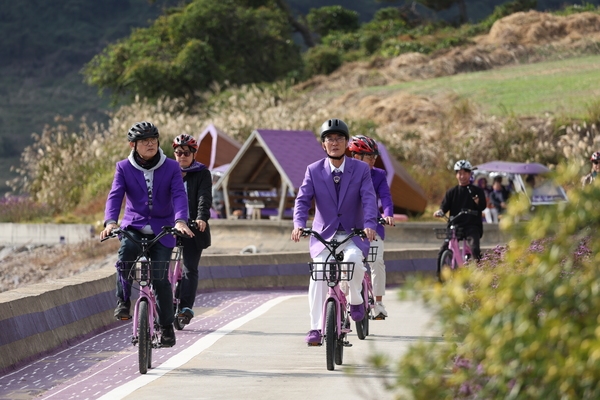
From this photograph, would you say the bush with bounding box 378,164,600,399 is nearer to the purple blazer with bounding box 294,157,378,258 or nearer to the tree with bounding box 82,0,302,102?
the purple blazer with bounding box 294,157,378,258

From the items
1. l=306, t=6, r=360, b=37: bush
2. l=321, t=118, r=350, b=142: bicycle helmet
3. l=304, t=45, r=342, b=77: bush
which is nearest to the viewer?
l=321, t=118, r=350, b=142: bicycle helmet

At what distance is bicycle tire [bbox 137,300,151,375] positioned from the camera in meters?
9.97

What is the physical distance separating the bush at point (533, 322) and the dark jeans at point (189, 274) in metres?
8.73

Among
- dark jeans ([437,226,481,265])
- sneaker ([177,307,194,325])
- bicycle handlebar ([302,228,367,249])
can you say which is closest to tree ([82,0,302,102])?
dark jeans ([437,226,481,265])

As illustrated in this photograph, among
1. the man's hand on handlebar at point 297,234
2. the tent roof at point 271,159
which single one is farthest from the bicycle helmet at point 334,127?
the tent roof at point 271,159

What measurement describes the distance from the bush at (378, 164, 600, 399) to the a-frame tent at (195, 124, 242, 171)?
35933 mm

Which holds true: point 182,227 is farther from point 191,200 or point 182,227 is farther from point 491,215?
point 491,215

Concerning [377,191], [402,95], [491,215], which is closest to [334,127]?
[377,191]

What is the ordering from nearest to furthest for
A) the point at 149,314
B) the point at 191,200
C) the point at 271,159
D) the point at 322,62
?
the point at 149,314 → the point at 191,200 → the point at 271,159 → the point at 322,62

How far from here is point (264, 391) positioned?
9164 millimetres

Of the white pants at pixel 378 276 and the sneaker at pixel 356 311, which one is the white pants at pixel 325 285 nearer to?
the sneaker at pixel 356 311

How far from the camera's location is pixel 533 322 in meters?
4.15

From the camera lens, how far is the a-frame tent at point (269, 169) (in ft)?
115

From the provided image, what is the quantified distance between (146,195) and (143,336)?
3.80ft
